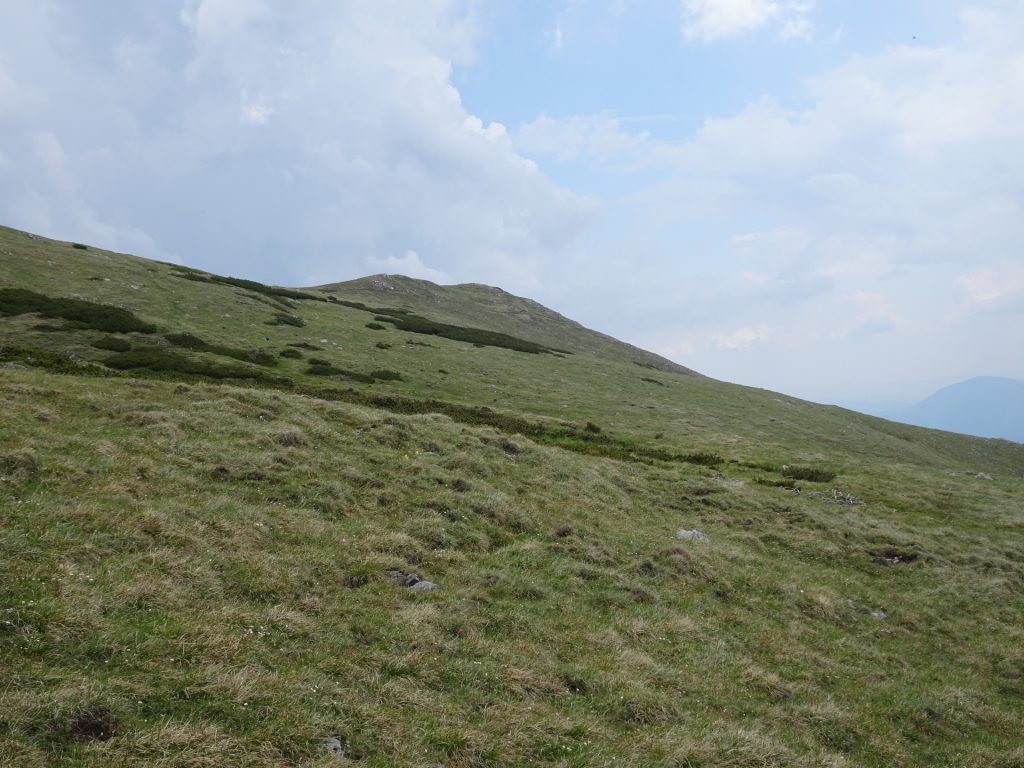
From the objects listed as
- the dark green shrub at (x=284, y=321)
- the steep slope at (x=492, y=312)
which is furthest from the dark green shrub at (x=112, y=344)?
the steep slope at (x=492, y=312)

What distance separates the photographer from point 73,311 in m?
39.8

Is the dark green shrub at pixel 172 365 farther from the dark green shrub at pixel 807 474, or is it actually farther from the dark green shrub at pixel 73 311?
the dark green shrub at pixel 807 474

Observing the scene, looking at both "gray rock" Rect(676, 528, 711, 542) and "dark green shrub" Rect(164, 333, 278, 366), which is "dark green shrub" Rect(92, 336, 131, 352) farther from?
"gray rock" Rect(676, 528, 711, 542)

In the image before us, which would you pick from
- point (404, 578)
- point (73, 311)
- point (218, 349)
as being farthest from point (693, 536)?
point (73, 311)

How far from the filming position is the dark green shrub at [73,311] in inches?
1513

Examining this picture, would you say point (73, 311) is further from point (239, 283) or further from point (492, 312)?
point (492, 312)

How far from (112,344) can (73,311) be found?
7.65m

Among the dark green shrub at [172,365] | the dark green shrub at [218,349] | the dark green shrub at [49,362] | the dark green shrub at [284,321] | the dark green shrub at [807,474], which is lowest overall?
the dark green shrub at [49,362]

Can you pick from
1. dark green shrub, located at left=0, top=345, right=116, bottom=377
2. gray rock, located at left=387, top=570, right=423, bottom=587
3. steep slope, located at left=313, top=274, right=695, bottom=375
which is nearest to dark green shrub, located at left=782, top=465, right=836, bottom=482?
gray rock, located at left=387, top=570, right=423, bottom=587

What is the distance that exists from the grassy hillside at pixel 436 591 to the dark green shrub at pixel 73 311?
385 millimetres

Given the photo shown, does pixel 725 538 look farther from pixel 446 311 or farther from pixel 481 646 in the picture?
pixel 446 311

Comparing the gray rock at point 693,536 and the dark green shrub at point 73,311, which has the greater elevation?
the dark green shrub at point 73,311

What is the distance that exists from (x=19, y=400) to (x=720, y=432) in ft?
160

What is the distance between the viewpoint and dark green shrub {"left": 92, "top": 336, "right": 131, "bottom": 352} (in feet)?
115
